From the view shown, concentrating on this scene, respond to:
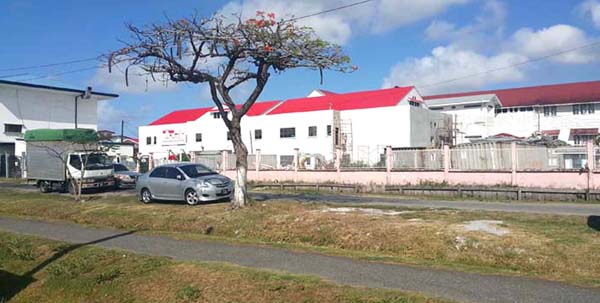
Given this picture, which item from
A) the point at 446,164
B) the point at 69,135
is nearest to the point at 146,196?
the point at 69,135

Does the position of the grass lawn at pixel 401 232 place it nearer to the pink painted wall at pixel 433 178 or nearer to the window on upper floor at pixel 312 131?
the pink painted wall at pixel 433 178

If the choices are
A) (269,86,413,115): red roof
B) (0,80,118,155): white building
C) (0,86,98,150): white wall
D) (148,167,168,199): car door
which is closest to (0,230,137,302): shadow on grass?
(148,167,168,199): car door

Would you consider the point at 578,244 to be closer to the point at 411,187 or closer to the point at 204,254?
the point at 204,254

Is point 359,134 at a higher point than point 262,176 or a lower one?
higher

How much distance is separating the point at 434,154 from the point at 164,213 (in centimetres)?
1572

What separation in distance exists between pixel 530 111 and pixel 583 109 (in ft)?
16.6

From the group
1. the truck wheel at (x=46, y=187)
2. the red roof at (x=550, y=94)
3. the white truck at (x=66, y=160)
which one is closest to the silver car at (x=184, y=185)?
the white truck at (x=66, y=160)

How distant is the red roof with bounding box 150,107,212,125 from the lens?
6482 centimetres

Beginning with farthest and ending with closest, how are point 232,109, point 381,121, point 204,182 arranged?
point 381,121 → point 204,182 → point 232,109

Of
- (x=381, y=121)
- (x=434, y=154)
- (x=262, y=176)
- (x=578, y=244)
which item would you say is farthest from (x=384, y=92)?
(x=578, y=244)

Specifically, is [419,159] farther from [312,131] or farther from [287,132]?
[287,132]

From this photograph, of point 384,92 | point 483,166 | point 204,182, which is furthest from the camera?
point 384,92

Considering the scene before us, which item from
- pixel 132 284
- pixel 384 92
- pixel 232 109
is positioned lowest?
pixel 132 284

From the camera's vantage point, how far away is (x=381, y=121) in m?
46.5
